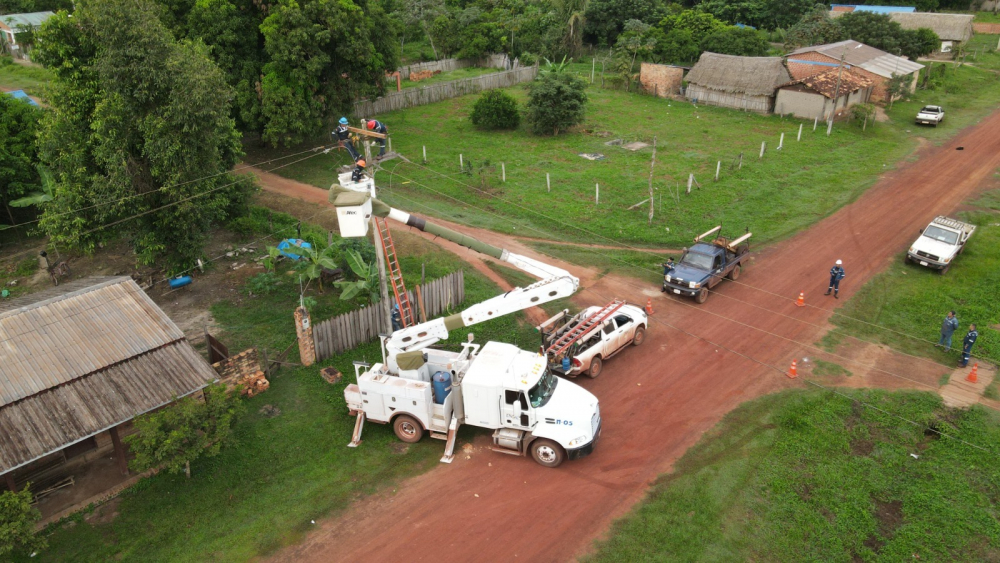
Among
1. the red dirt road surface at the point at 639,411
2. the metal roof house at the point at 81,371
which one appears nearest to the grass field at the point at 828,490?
the red dirt road surface at the point at 639,411

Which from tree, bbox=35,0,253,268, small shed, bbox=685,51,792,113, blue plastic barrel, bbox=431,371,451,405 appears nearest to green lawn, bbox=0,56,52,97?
tree, bbox=35,0,253,268

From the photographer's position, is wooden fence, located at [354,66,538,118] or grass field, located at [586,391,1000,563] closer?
grass field, located at [586,391,1000,563]

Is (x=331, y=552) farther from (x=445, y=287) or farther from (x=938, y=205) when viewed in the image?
(x=938, y=205)

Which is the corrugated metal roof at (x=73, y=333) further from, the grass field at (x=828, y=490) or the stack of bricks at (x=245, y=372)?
the grass field at (x=828, y=490)

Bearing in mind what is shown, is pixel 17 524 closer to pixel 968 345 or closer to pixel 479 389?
pixel 479 389

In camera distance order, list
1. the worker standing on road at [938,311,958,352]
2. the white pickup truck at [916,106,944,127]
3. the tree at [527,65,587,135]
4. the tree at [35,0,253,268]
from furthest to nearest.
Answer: the white pickup truck at [916,106,944,127] < the tree at [527,65,587,135] < the tree at [35,0,253,268] < the worker standing on road at [938,311,958,352]

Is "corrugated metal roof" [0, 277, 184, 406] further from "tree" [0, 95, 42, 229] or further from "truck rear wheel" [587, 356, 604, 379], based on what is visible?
"tree" [0, 95, 42, 229]
